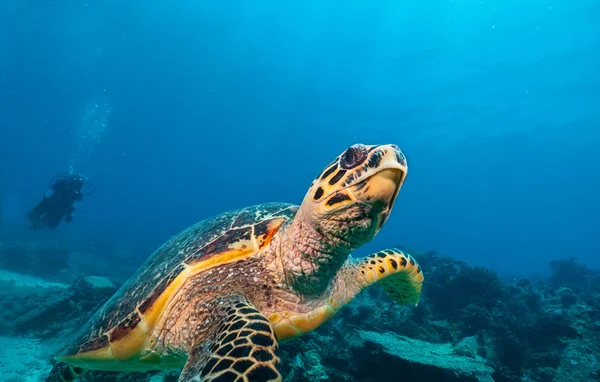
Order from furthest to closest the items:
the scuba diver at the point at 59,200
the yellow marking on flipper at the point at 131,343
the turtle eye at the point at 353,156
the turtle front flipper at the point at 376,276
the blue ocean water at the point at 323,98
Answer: the blue ocean water at the point at 323,98 → the scuba diver at the point at 59,200 → the turtle front flipper at the point at 376,276 → the yellow marking on flipper at the point at 131,343 → the turtle eye at the point at 353,156

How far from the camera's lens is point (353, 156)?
1874 millimetres

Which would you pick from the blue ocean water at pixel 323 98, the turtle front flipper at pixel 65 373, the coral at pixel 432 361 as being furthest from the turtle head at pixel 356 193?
the blue ocean water at pixel 323 98

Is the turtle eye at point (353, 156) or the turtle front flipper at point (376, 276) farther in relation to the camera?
the turtle front flipper at point (376, 276)

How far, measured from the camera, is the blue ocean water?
33.5 m

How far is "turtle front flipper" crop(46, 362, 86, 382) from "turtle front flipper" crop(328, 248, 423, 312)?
324 centimetres

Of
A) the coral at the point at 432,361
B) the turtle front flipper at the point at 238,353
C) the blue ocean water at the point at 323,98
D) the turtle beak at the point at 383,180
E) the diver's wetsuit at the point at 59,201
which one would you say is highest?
the blue ocean water at the point at 323,98

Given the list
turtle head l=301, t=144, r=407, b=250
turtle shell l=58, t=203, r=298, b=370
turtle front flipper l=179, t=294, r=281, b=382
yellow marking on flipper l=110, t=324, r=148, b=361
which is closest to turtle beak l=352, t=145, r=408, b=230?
turtle head l=301, t=144, r=407, b=250

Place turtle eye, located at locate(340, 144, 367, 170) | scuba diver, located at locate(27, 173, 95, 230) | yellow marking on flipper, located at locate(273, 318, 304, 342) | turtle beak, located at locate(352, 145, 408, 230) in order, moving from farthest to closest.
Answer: scuba diver, located at locate(27, 173, 95, 230) < yellow marking on flipper, located at locate(273, 318, 304, 342) < turtle eye, located at locate(340, 144, 367, 170) < turtle beak, located at locate(352, 145, 408, 230)

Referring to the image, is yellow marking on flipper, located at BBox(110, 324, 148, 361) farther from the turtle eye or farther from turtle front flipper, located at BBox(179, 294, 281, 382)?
the turtle eye

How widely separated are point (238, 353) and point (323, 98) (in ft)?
171

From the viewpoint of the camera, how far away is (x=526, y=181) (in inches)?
2581

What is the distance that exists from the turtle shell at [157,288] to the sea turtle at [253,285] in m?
0.01

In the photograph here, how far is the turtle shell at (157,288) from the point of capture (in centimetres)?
246

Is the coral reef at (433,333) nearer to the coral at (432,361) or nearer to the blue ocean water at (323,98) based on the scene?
the coral at (432,361)
